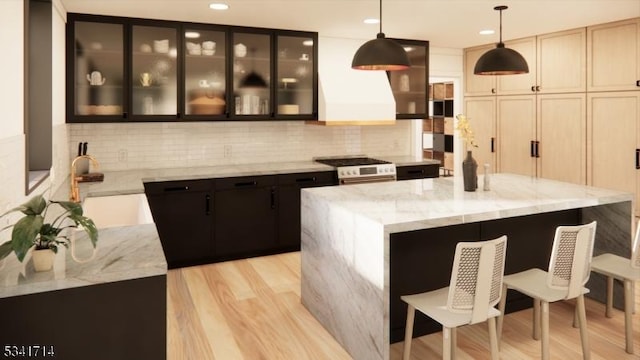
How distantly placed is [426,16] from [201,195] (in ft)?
9.33

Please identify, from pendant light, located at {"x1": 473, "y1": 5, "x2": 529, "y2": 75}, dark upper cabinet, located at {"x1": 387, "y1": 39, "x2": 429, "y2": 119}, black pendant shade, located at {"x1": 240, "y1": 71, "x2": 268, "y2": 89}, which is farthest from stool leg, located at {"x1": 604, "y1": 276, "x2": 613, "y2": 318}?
black pendant shade, located at {"x1": 240, "y1": 71, "x2": 268, "y2": 89}

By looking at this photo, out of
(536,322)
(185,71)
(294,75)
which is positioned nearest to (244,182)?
(185,71)

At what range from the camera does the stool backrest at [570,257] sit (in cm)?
269

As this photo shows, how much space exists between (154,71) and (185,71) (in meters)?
0.30

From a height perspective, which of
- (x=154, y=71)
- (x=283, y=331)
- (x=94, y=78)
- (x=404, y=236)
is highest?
(x=154, y=71)

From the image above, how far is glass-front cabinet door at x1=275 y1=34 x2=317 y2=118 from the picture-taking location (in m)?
5.52

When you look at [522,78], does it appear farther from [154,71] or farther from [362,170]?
[154,71]

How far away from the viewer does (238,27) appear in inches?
206

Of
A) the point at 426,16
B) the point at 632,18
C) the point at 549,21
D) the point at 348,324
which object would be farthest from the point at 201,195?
the point at 632,18

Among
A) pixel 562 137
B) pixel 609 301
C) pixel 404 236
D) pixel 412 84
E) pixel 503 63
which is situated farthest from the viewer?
pixel 412 84

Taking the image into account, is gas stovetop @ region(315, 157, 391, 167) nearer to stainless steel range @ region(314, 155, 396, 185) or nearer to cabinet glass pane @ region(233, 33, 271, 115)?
stainless steel range @ region(314, 155, 396, 185)

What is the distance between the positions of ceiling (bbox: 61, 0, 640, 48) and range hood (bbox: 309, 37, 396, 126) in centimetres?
23

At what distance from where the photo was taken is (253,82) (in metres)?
5.39

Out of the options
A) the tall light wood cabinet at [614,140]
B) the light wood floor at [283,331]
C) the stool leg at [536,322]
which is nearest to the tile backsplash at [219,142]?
the light wood floor at [283,331]
